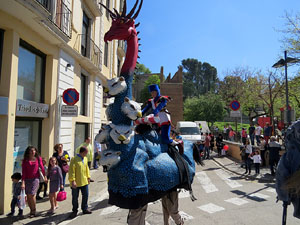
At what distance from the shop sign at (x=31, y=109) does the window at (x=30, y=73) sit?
36 cm

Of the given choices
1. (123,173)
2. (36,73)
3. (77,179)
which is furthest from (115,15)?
(36,73)

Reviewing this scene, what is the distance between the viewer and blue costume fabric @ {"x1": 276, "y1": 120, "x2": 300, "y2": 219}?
7.49 ft

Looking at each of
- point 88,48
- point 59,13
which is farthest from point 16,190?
point 88,48

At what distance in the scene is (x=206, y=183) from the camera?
837 centimetres

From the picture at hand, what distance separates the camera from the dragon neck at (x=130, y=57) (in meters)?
2.90

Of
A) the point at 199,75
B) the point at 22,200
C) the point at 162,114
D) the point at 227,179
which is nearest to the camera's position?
the point at 162,114

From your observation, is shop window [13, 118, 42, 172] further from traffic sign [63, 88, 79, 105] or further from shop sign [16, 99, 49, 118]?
traffic sign [63, 88, 79, 105]

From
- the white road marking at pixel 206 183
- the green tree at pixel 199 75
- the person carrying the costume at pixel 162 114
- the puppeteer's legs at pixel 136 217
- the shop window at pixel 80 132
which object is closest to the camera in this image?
the puppeteer's legs at pixel 136 217

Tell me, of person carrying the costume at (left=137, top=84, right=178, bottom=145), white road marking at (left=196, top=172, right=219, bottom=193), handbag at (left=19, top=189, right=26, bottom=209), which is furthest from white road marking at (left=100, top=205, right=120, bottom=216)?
white road marking at (left=196, top=172, right=219, bottom=193)

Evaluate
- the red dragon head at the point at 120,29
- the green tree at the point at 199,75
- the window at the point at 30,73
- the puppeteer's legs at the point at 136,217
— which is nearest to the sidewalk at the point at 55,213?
the puppeteer's legs at the point at 136,217

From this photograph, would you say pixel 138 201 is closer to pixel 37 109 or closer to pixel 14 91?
pixel 14 91

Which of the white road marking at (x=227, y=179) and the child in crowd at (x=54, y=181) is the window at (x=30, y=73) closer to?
the child in crowd at (x=54, y=181)

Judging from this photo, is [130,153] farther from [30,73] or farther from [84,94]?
[84,94]

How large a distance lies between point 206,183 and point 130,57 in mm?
6986
